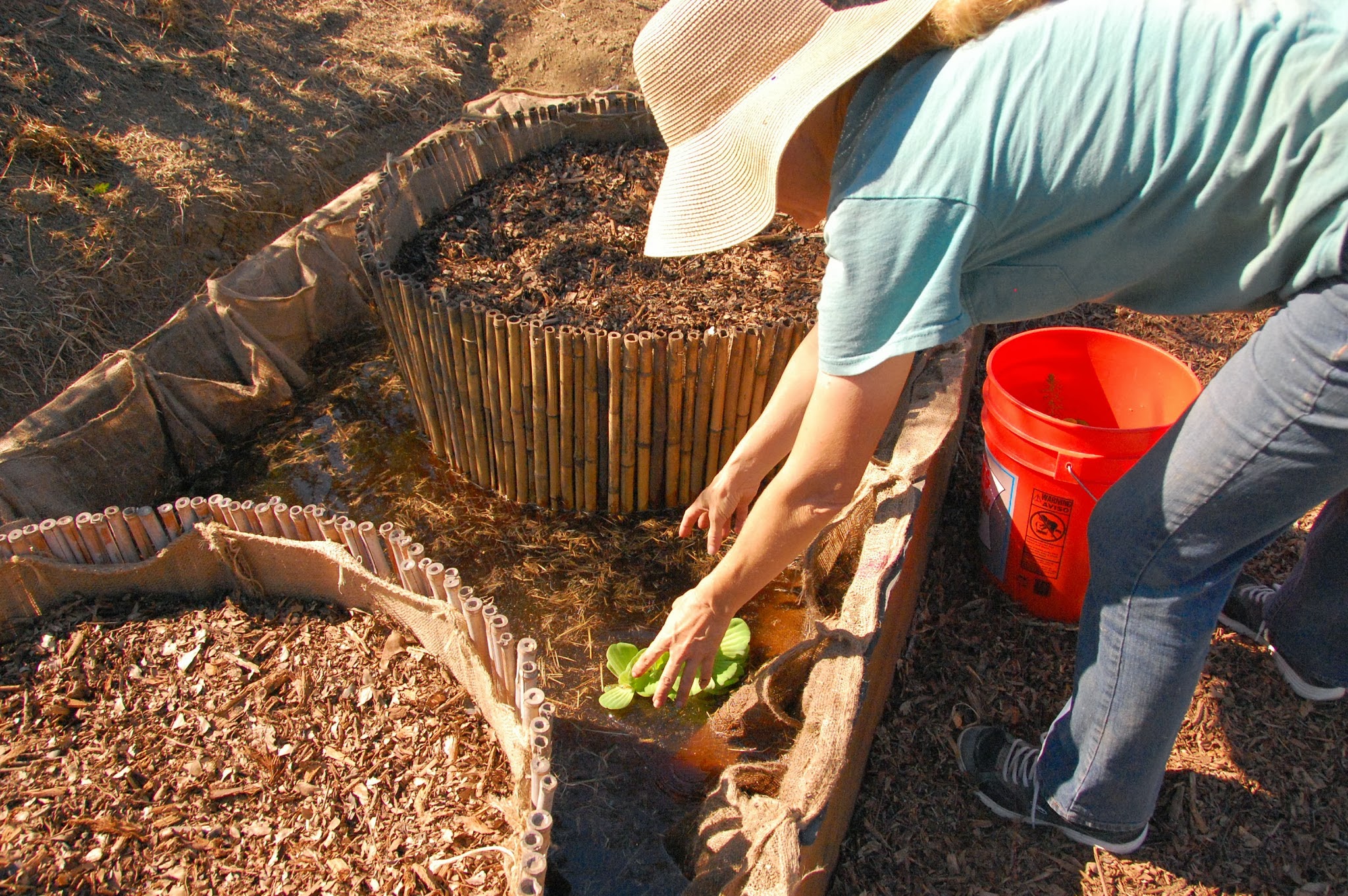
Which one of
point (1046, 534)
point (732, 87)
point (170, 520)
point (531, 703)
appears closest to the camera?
point (732, 87)

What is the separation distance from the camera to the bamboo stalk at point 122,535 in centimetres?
252

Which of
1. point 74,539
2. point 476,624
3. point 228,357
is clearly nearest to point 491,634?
point 476,624

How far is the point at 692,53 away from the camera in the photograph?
167 centimetres

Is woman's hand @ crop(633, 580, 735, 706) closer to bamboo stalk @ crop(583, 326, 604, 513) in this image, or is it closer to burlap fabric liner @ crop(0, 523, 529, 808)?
burlap fabric liner @ crop(0, 523, 529, 808)

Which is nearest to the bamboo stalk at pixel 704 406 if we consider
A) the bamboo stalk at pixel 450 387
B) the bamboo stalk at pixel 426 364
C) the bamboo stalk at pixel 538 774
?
the bamboo stalk at pixel 450 387

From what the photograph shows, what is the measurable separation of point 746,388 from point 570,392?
61cm

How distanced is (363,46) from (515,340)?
4079mm

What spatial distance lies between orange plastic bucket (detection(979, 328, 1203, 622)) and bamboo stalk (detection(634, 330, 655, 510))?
1073 millimetres

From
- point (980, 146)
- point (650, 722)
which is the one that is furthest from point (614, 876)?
point (980, 146)

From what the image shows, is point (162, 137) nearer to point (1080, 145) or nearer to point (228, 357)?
point (228, 357)

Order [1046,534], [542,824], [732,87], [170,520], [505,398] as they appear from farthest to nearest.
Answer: [505,398] → [1046,534] → [170,520] → [542,824] → [732,87]

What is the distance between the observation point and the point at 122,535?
2539 mm

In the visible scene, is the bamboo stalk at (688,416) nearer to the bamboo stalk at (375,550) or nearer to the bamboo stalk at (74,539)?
the bamboo stalk at (375,550)

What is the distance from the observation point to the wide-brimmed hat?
1596 mm
